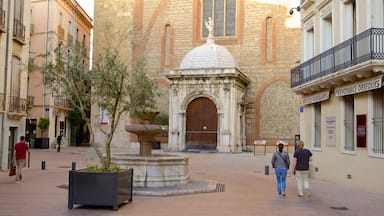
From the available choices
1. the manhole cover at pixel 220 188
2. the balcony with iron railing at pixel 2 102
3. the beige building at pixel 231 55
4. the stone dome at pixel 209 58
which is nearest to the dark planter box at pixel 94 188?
the manhole cover at pixel 220 188

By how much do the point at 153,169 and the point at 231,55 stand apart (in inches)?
1007

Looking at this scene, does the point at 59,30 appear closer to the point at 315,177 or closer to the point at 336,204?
the point at 315,177

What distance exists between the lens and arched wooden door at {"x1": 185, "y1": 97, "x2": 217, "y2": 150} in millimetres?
34375

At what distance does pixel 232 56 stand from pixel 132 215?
2996cm

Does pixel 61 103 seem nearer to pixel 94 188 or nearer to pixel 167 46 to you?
pixel 167 46

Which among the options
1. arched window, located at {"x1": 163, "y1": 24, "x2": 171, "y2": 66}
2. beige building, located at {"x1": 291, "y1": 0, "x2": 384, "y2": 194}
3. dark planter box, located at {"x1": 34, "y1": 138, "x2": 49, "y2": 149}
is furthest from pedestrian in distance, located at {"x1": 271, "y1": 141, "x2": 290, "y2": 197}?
arched window, located at {"x1": 163, "y1": 24, "x2": 171, "y2": 66}

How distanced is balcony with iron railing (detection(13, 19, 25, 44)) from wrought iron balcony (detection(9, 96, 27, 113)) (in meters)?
2.54

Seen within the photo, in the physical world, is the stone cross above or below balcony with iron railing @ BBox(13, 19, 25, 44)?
above

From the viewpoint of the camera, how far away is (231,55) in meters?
37.3

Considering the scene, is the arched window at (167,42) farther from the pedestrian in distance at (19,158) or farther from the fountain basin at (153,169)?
the fountain basin at (153,169)

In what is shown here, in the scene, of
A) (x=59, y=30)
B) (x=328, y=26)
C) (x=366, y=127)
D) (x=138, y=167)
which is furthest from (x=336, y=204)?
(x=59, y=30)

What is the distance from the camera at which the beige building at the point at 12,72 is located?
58.0ft

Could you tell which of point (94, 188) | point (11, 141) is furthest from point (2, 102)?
point (94, 188)

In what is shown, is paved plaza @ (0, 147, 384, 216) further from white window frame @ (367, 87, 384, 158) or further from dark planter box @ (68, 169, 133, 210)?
white window frame @ (367, 87, 384, 158)
